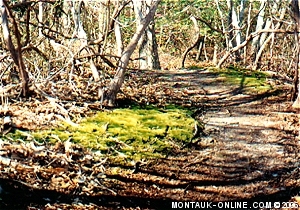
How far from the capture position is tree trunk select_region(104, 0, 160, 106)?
496 cm

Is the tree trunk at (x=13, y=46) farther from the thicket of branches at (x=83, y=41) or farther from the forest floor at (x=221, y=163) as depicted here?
the forest floor at (x=221, y=163)

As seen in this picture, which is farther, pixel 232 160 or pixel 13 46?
pixel 13 46

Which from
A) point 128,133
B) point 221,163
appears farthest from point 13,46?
point 221,163

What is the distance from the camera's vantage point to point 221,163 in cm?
413

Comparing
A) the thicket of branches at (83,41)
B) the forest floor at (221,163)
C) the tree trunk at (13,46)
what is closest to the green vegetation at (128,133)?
the forest floor at (221,163)

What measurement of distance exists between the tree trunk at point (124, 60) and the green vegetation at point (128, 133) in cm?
24

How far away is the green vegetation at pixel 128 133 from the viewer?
4.06 meters

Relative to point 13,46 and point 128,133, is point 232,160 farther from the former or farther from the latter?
point 13,46

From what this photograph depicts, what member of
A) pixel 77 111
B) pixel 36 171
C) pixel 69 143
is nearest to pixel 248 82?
pixel 77 111

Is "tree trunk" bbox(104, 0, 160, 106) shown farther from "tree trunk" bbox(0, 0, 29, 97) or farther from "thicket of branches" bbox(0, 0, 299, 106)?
"tree trunk" bbox(0, 0, 29, 97)

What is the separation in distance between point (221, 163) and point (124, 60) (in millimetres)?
1766

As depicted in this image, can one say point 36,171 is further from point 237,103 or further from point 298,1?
point 298,1

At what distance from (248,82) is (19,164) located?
186 inches

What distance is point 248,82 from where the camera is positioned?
720 cm
